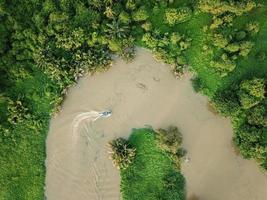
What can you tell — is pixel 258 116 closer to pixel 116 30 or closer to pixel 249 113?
pixel 249 113

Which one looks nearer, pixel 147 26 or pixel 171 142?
pixel 171 142

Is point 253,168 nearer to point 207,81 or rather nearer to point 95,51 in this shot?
point 207,81

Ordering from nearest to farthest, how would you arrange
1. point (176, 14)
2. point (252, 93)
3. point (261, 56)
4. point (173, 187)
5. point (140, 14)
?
point (252, 93), point (176, 14), point (140, 14), point (173, 187), point (261, 56)

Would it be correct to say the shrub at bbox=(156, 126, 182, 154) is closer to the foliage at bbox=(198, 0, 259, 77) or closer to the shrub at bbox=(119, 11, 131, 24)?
the foliage at bbox=(198, 0, 259, 77)

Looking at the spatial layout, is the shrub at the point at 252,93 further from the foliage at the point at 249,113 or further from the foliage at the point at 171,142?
the foliage at the point at 171,142

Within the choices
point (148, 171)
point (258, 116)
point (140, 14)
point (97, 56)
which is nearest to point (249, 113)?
point (258, 116)
